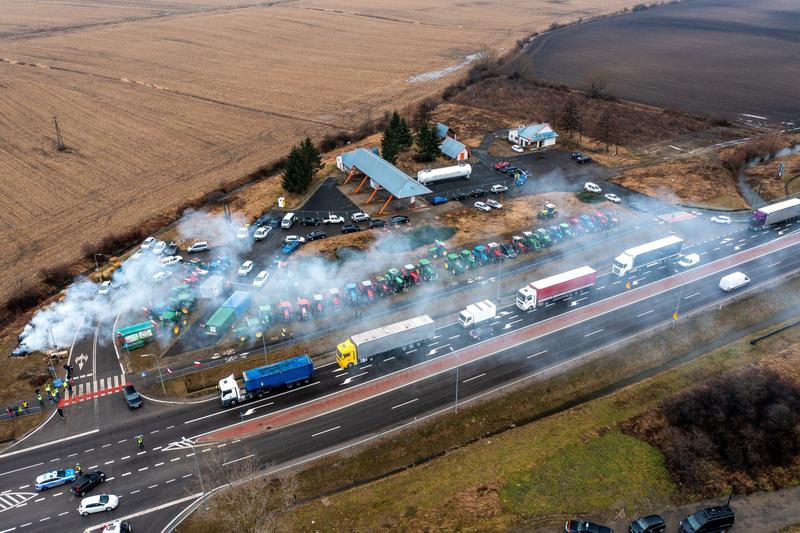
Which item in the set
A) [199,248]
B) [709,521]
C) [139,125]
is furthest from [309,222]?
[139,125]

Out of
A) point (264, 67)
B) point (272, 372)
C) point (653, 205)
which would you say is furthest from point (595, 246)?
point (264, 67)

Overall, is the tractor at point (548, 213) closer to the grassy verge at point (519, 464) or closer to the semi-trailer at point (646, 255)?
the semi-trailer at point (646, 255)

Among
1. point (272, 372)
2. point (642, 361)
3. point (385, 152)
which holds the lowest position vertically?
point (642, 361)

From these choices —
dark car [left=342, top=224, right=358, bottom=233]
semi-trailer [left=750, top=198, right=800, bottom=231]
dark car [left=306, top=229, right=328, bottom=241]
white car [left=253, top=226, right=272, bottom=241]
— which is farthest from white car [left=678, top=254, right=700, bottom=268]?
white car [left=253, top=226, right=272, bottom=241]

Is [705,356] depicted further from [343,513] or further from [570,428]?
[343,513]

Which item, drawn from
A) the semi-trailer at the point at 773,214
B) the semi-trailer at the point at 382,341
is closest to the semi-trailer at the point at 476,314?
the semi-trailer at the point at 382,341

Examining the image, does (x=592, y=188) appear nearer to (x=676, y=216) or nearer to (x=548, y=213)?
(x=548, y=213)
